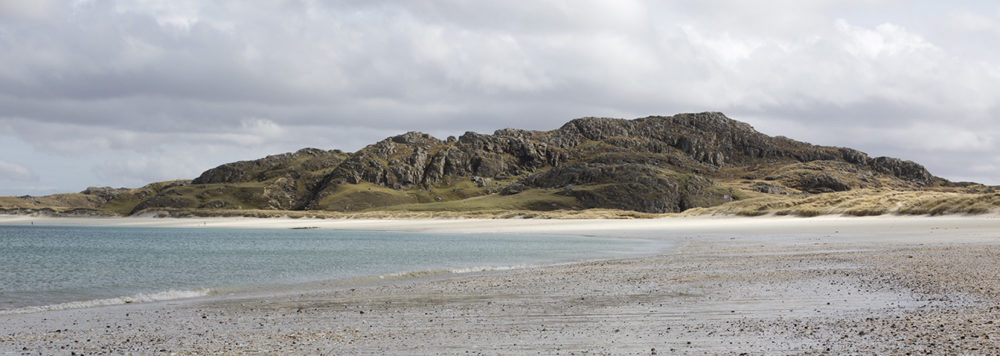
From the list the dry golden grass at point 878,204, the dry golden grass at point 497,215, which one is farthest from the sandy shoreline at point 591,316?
the dry golden grass at point 497,215

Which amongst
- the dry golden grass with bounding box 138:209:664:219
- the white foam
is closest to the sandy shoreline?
the white foam

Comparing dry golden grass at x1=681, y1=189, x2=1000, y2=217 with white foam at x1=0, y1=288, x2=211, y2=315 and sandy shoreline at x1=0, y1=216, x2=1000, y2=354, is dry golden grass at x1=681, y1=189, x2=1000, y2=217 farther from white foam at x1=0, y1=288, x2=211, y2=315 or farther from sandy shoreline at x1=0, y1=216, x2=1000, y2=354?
white foam at x1=0, y1=288, x2=211, y2=315

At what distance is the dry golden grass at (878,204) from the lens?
6234 cm

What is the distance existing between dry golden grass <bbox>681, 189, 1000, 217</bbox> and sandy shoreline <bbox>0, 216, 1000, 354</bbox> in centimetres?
4604

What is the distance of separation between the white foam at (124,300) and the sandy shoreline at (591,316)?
106 cm

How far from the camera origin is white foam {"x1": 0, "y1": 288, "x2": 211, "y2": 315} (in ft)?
60.4

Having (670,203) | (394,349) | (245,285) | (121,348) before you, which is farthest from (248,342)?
(670,203)

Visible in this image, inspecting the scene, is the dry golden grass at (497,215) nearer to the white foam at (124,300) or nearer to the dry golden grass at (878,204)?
the dry golden grass at (878,204)

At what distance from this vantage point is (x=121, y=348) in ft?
39.7

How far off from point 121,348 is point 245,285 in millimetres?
12504

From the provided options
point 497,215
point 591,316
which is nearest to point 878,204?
point 591,316

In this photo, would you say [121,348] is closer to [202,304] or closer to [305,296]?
[202,304]

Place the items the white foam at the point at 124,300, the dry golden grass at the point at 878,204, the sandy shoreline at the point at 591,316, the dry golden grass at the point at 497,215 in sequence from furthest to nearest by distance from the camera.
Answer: the dry golden grass at the point at 497,215, the dry golden grass at the point at 878,204, the white foam at the point at 124,300, the sandy shoreline at the point at 591,316

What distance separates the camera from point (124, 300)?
66.5ft
